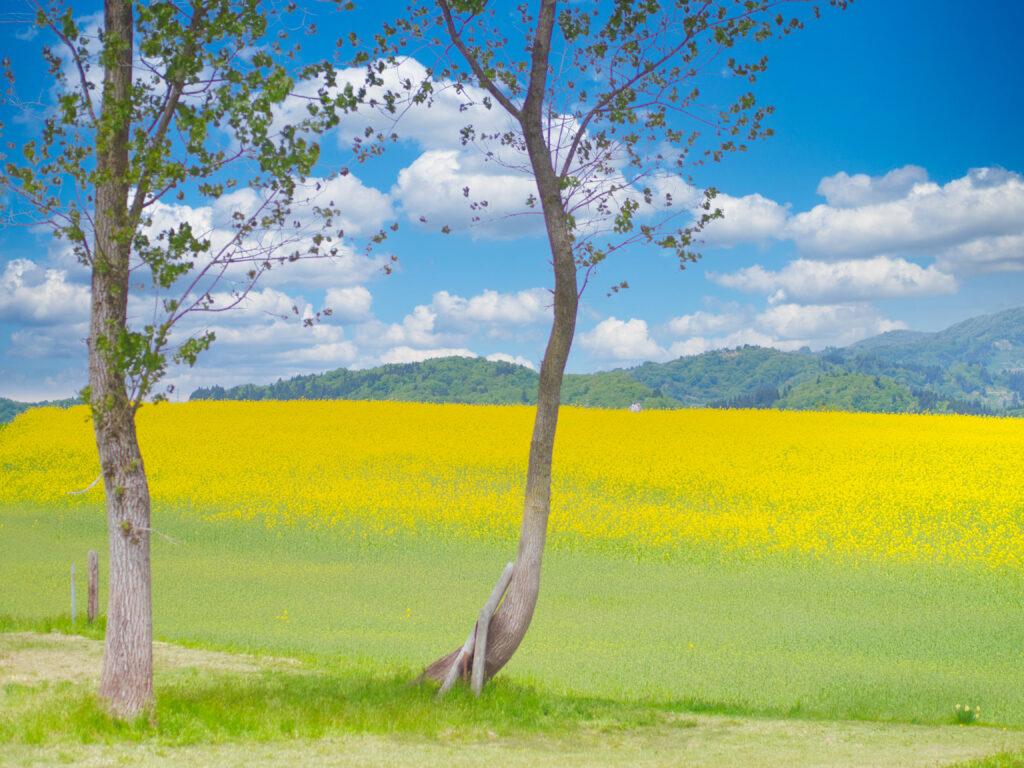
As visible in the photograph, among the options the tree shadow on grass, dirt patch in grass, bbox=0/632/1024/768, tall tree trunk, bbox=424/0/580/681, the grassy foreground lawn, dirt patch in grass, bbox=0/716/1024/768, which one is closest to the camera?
dirt patch in grass, bbox=0/716/1024/768

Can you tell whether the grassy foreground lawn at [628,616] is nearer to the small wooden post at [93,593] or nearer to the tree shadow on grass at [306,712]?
the tree shadow on grass at [306,712]

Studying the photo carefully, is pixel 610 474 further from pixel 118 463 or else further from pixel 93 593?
pixel 118 463

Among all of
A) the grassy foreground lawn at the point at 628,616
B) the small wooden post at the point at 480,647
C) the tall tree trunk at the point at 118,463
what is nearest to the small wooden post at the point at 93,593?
the grassy foreground lawn at the point at 628,616

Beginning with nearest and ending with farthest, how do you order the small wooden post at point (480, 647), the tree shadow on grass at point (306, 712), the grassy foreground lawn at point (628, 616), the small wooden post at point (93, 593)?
1. the tree shadow on grass at point (306, 712)
2. the small wooden post at point (480, 647)
3. the grassy foreground lawn at point (628, 616)
4. the small wooden post at point (93, 593)

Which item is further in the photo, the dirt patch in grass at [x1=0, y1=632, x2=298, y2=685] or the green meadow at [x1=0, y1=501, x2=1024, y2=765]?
the dirt patch in grass at [x1=0, y1=632, x2=298, y2=685]

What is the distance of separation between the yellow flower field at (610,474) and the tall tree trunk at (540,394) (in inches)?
579

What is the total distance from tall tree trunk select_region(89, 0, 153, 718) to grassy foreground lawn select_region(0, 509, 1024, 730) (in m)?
4.25

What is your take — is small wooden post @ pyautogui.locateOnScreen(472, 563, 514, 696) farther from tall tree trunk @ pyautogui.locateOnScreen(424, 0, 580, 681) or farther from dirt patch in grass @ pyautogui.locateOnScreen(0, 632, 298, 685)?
dirt patch in grass @ pyautogui.locateOnScreen(0, 632, 298, 685)

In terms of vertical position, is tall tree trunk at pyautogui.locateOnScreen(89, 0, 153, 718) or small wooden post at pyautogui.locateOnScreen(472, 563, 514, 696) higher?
tall tree trunk at pyautogui.locateOnScreen(89, 0, 153, 718)

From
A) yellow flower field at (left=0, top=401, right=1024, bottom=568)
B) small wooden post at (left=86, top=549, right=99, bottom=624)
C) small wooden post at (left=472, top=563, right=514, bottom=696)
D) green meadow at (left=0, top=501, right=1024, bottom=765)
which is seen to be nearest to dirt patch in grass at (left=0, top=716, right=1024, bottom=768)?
green meadow at (left=0, top=501, right=1024, bottom=765)

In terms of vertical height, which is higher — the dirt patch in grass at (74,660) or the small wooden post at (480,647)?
the small wooden post at (480,647)

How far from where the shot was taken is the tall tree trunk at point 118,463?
12836 mm

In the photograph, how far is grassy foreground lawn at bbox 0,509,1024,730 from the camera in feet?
55.9

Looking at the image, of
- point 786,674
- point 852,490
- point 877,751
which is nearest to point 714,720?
point 877,751
